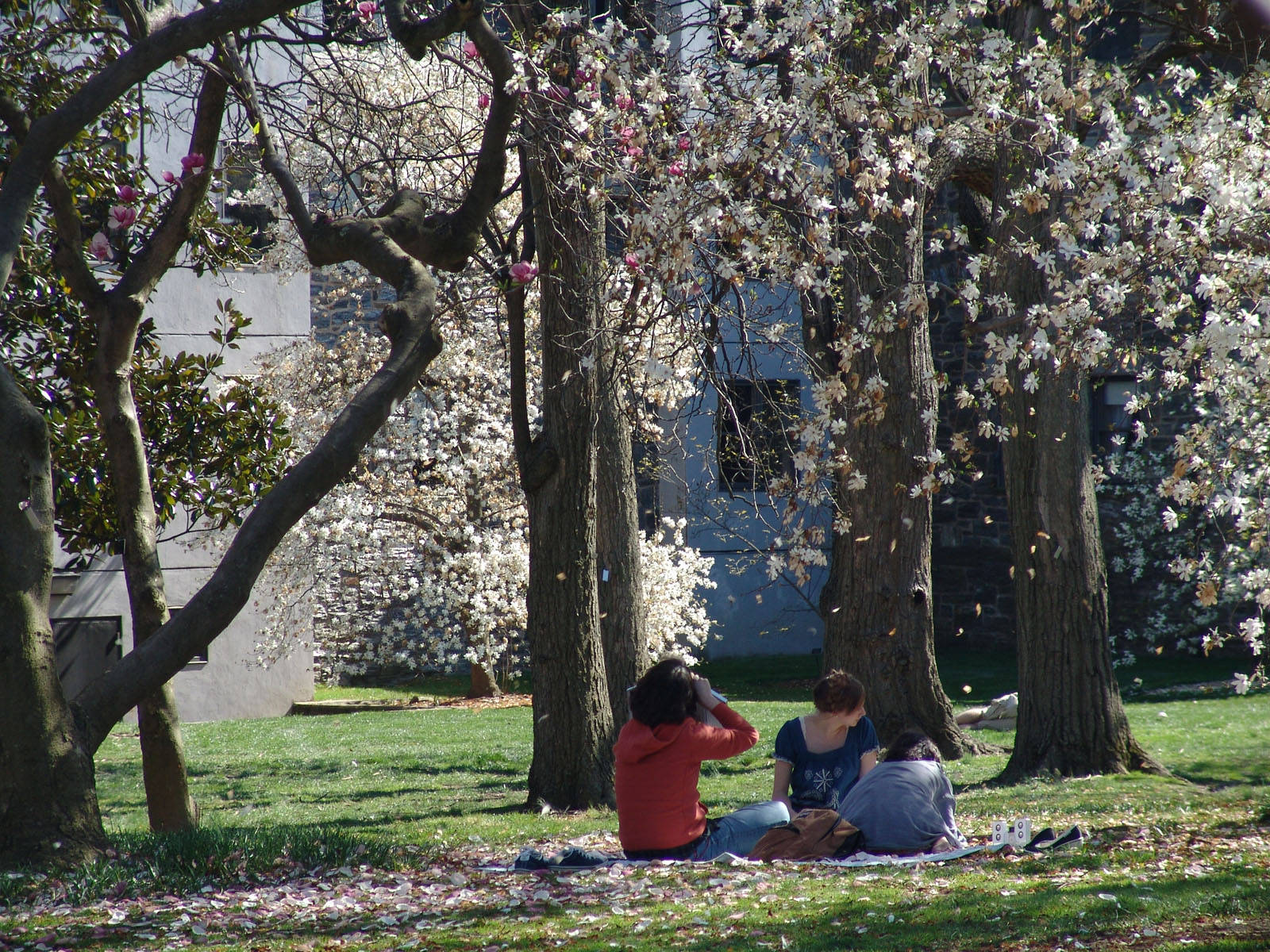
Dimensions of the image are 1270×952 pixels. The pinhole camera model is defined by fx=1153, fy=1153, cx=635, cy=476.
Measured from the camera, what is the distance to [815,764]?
585 cm

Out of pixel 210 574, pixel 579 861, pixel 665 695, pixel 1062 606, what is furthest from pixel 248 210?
pixel 579 861

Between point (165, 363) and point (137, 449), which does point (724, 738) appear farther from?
point (165, 363)

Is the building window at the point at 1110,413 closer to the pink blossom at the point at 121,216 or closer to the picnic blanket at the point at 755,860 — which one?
the picnic blanket at the point at 755,860

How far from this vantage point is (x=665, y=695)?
5.23 m

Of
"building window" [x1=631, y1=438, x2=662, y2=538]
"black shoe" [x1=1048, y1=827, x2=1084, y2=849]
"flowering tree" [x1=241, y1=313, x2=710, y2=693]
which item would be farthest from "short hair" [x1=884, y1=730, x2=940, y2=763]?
"building window" [x1=631, y1=438, x2=662, y2=538]

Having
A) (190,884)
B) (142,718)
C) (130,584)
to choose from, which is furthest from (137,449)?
(190,884)

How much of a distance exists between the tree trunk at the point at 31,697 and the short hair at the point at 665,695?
2.33 m

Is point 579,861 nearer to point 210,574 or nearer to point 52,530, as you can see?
point 52,530

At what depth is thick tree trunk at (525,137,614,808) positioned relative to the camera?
7.45 metres

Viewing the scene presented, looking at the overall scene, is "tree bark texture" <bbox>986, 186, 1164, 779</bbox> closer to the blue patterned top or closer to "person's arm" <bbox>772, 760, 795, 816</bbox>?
the blue patterned top

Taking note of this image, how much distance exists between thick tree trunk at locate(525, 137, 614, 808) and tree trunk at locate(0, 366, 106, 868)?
3.26m

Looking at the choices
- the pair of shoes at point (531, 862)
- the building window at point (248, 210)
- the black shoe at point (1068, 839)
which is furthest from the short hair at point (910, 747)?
the building window at point (248, 210)

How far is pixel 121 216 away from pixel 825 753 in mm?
4798

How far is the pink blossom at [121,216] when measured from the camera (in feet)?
21.0
